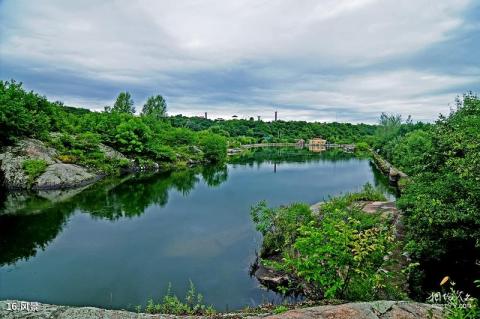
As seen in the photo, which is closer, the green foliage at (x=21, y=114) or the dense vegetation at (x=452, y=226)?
the dense vegetation at (x=452, y=226)

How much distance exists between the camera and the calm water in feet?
32.2

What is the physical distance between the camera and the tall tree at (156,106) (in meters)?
64.8

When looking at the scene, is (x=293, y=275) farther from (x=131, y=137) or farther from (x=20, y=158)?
(x=131, y=137)

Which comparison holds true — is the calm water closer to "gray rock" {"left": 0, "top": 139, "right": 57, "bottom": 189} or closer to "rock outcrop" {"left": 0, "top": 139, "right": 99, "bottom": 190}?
"rock outcrop" {"left": 0, "top": 139, "right": 99, "bottom": 190}

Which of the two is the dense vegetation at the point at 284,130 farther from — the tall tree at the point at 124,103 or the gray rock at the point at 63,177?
the gray rock at the point at 63,177

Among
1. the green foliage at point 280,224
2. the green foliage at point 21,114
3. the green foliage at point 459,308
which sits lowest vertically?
the green foliage at point 280,224

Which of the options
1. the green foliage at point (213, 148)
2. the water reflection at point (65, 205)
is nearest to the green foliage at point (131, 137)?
the water reflection at point (65, 205)

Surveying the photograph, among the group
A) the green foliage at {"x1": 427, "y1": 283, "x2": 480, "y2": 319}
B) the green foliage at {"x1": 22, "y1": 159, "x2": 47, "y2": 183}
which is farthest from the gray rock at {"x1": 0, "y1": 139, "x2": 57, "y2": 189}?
the green foliage at {"x1": 427, "y1": 283, "x2": 480, "y2": 319}

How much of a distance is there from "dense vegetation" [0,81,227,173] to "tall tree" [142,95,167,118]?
565 inches

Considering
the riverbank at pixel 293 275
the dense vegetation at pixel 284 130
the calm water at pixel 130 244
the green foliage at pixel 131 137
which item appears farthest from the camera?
the dense vegetation at pixel 284 130

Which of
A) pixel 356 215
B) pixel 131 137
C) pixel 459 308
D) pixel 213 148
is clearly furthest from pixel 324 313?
pixel 213 148

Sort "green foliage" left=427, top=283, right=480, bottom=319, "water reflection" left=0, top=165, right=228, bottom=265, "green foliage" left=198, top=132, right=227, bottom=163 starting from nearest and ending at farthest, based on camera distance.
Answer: "green foliage" left=427, top=283, right=480, bottom=319, "water reflection" left=0, top=165, right=228, bottom=265, "green foliage" left=198, top=132, right=227, bottom=163

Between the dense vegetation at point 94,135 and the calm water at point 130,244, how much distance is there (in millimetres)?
6061

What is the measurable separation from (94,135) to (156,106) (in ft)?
114
